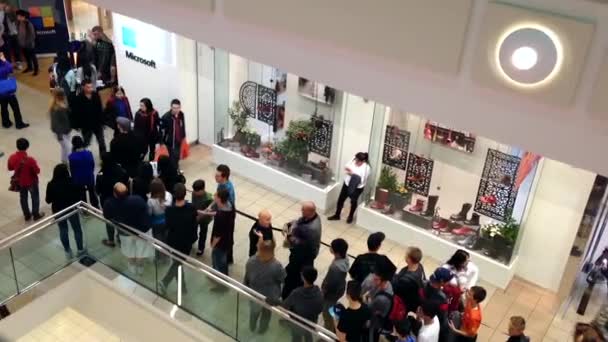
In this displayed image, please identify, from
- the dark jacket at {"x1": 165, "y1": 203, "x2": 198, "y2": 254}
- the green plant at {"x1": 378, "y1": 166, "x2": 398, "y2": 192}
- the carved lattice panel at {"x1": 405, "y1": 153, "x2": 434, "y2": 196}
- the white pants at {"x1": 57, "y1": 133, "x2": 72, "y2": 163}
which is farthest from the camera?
the white pants at {"x1": 57, "y1": 133, "x2": 72, "y2": 163}

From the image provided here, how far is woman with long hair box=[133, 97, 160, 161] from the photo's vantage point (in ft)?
33.9

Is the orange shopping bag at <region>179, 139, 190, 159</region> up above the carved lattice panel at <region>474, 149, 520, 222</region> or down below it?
below

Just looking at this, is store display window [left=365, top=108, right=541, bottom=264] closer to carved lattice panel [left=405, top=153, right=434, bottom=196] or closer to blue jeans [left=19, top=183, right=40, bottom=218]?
carved lattice panel [left=405, top=153, right=434, bottom=196]

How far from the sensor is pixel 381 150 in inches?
386

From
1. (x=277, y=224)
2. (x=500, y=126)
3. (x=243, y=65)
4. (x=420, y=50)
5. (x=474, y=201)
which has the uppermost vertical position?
(x=420, y=50)

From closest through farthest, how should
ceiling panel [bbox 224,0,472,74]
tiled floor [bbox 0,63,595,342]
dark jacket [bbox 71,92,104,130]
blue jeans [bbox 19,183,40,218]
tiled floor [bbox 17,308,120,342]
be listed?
ceiling panel [bbox 224,0,472,74] → tiled floor [bbox 0,63,595,342] → blue jeans [bbox 19,183,40,218] → tiled floor [bbox 17,308,120,342] → dark jacket [bbox 71,92,104,130]

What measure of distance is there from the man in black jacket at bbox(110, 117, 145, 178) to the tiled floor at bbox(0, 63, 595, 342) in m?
1.50

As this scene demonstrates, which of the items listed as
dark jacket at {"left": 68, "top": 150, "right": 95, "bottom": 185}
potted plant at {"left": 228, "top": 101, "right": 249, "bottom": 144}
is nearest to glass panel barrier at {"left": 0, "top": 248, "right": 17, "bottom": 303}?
dark jacket at {"left": 68, "top": 150, "right": 95, "bottom": 185}

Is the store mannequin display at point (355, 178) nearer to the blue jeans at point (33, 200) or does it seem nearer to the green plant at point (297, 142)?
the green plant at point (297, 142)

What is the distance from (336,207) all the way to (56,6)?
879cm

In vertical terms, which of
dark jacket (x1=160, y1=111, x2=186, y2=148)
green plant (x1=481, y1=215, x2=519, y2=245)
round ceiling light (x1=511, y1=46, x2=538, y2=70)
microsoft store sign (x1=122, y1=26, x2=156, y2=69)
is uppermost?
round ceiling light (x1=511, y1=46, x2=538, y2=70)

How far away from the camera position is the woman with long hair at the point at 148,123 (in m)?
10.3

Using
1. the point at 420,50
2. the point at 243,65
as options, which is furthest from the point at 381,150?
the point at 420,50

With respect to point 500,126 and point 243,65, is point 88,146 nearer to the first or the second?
point 243,65
